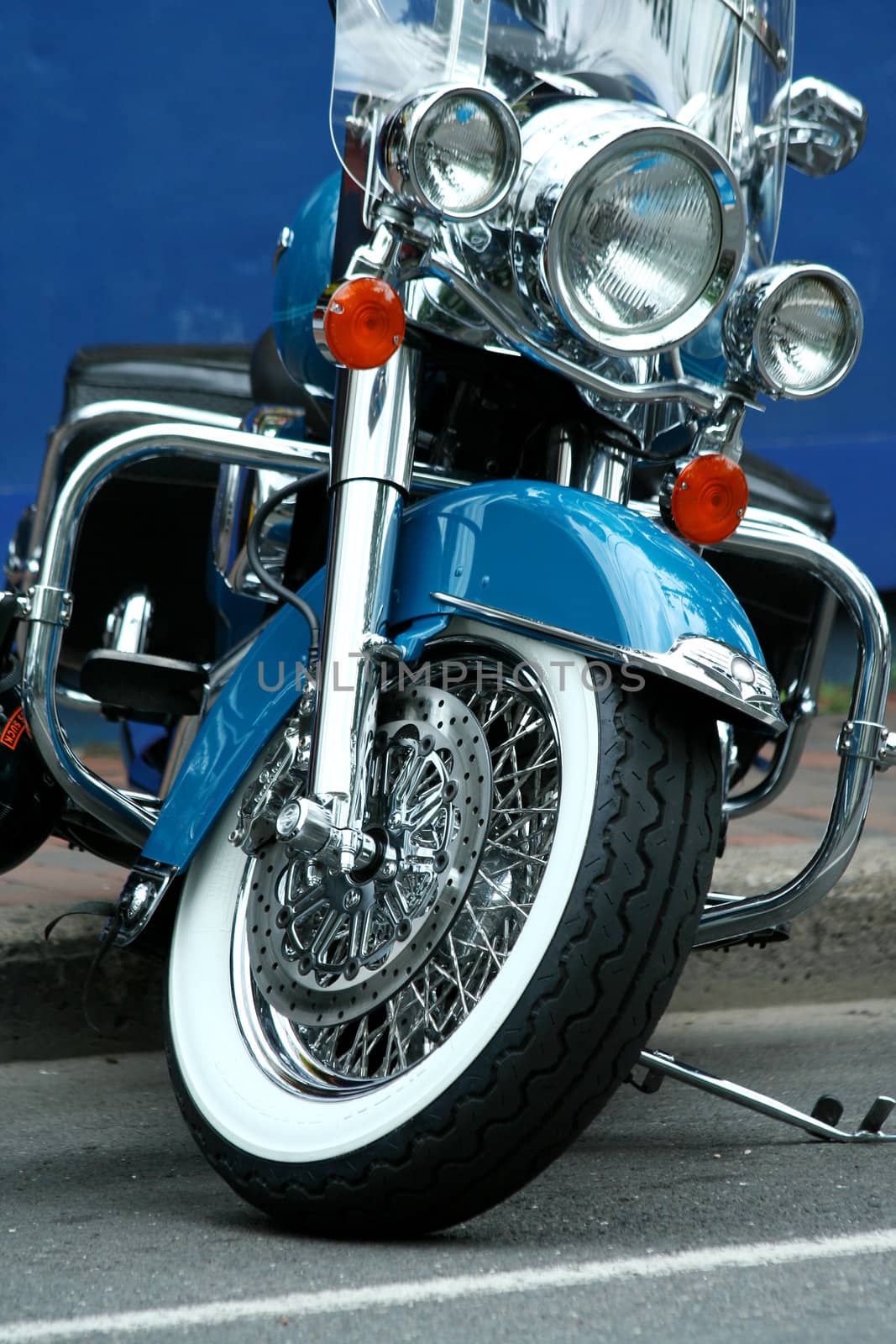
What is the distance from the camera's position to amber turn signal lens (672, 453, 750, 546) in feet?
6.40

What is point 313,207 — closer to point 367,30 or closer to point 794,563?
point 367,30

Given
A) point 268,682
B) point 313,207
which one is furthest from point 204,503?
point 268,682

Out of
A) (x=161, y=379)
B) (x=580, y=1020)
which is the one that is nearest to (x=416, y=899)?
(x=580, y=1020)

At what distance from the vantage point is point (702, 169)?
1.75 m

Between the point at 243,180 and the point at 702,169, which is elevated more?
the point at 243,180

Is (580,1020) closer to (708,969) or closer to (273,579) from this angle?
(273,579)

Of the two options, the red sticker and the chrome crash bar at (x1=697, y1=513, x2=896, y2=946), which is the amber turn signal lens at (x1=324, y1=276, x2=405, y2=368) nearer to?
the chrome crash bar at (x1=697, y1=513, x2=896, y2=946)

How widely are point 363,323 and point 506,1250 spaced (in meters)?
0.99

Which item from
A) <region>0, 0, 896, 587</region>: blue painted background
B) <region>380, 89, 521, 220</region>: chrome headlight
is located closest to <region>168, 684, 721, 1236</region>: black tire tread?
<region>380, 89, 521, 220</region>: chrome headlight

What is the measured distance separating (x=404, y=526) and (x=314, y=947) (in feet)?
1.67

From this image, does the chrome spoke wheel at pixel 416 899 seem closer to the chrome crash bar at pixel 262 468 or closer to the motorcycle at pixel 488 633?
the motorcycle at pixel 488 633

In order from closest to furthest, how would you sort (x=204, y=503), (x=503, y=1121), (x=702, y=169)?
1. (x=503, y=1121)
2. (x=702, y=169)
3. (x=204, y=503)

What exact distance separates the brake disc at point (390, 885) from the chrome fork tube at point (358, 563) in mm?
52

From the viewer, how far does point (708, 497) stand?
195 cm
